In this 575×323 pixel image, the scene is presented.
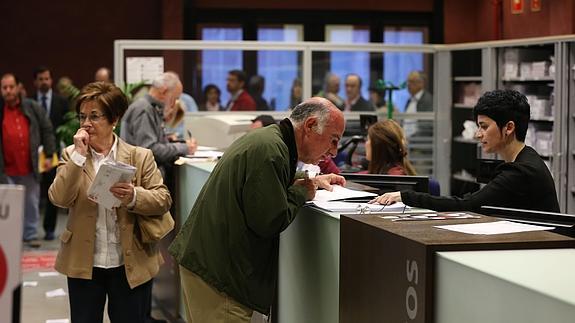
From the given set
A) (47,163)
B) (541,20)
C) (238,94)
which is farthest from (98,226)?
(541,20)

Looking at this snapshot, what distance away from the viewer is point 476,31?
14.0m

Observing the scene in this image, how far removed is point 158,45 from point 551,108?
12.7 feet

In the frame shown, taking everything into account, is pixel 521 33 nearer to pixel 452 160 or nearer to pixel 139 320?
pixel 452 160

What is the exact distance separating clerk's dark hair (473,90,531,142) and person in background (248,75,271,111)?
6.50m

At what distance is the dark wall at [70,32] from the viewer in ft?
46.8

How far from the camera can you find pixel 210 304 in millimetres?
3477

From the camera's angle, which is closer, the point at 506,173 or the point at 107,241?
the point at 506,173

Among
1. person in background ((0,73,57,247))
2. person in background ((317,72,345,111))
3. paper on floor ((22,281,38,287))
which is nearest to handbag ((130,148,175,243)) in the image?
paper on floor ((22,281,38,287))

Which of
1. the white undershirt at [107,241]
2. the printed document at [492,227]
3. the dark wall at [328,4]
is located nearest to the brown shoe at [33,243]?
the dark wall at [328,4]

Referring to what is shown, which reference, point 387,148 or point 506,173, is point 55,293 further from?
point 506,173

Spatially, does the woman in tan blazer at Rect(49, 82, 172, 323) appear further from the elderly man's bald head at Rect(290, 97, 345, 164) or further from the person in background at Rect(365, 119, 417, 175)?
the person in background at Rect(365, 119, 417, 175)

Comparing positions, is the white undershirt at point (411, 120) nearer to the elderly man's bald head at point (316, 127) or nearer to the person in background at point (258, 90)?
the person in background at point (258, 90)

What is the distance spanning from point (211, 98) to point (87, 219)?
21.0 ft

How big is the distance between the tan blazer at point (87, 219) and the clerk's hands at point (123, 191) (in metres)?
0.05
